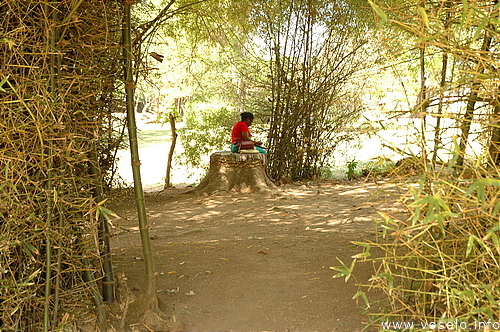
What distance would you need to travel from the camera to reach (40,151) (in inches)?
77.9

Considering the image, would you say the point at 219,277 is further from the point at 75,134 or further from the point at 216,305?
the point at 75,134

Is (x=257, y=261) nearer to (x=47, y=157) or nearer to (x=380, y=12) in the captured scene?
(x=47, y=157)

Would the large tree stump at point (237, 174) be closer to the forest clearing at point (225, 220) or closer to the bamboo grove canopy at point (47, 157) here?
the forest clearing at point (225, 220)

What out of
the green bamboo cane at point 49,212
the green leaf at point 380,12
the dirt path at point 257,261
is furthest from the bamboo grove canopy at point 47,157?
the green leaf at point 380,12

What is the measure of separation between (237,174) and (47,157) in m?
4.89

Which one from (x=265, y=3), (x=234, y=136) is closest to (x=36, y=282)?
(x=234, y=136)

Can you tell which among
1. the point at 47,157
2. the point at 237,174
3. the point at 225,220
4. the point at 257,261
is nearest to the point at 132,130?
the point at 47,157

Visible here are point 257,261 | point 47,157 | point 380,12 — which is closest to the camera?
point 380,12

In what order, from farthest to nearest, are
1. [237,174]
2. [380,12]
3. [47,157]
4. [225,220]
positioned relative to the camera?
[237,174]
[225,220]
[47,157]
[380,12]

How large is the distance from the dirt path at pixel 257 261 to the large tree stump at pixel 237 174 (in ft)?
2.38

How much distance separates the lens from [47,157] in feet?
6.52

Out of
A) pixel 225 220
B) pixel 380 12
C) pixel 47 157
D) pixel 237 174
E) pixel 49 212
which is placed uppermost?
pixel 380 12

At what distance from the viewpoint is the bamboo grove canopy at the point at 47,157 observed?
1.89m

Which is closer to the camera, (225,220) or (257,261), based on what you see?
(257,261)
